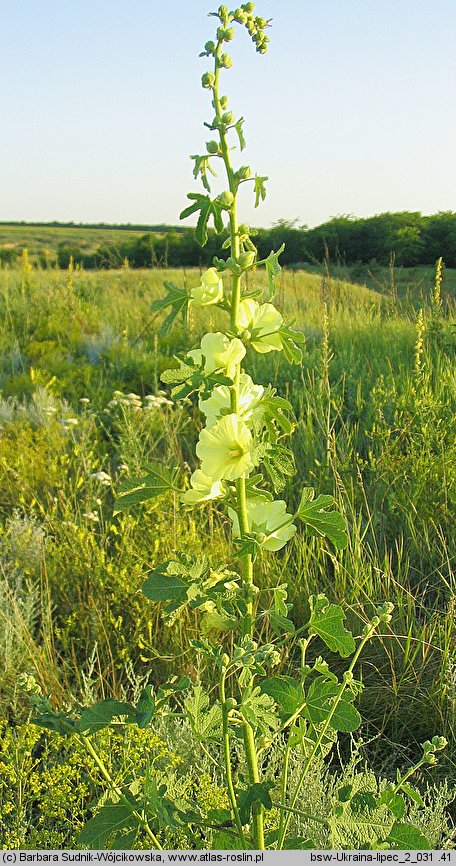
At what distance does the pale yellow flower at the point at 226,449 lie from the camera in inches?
50.8

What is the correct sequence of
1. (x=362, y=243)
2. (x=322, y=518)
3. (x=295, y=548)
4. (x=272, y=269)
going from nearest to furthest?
1. (x=272, y=269)
2. (x=322, y=518)
3. (x=295, y=548)
4. (x=362, y=243)

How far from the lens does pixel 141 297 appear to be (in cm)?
925

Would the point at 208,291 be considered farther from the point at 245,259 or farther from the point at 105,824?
the point at 105,824

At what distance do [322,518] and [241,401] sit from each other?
265 millimetres

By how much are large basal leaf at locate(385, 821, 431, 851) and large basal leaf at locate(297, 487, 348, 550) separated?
1.80 ft

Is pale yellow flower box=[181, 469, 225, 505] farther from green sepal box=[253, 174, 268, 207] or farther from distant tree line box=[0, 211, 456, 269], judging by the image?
distant tree line box=[0, 211, 456, 269]

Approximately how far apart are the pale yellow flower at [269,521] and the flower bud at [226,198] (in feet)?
1.75

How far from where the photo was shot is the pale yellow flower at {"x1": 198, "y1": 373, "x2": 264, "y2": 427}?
4.39 ft

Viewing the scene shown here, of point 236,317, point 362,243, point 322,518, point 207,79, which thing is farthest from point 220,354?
point 362,243

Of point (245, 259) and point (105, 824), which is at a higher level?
point (245, 259)

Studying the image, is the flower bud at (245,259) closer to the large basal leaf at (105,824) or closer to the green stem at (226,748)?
the green stem at (226,748)

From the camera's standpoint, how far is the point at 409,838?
1.39 m

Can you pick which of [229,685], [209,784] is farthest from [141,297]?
[209,784]

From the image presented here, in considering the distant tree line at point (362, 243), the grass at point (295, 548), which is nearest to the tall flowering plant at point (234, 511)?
the grass at point (295, 548)
